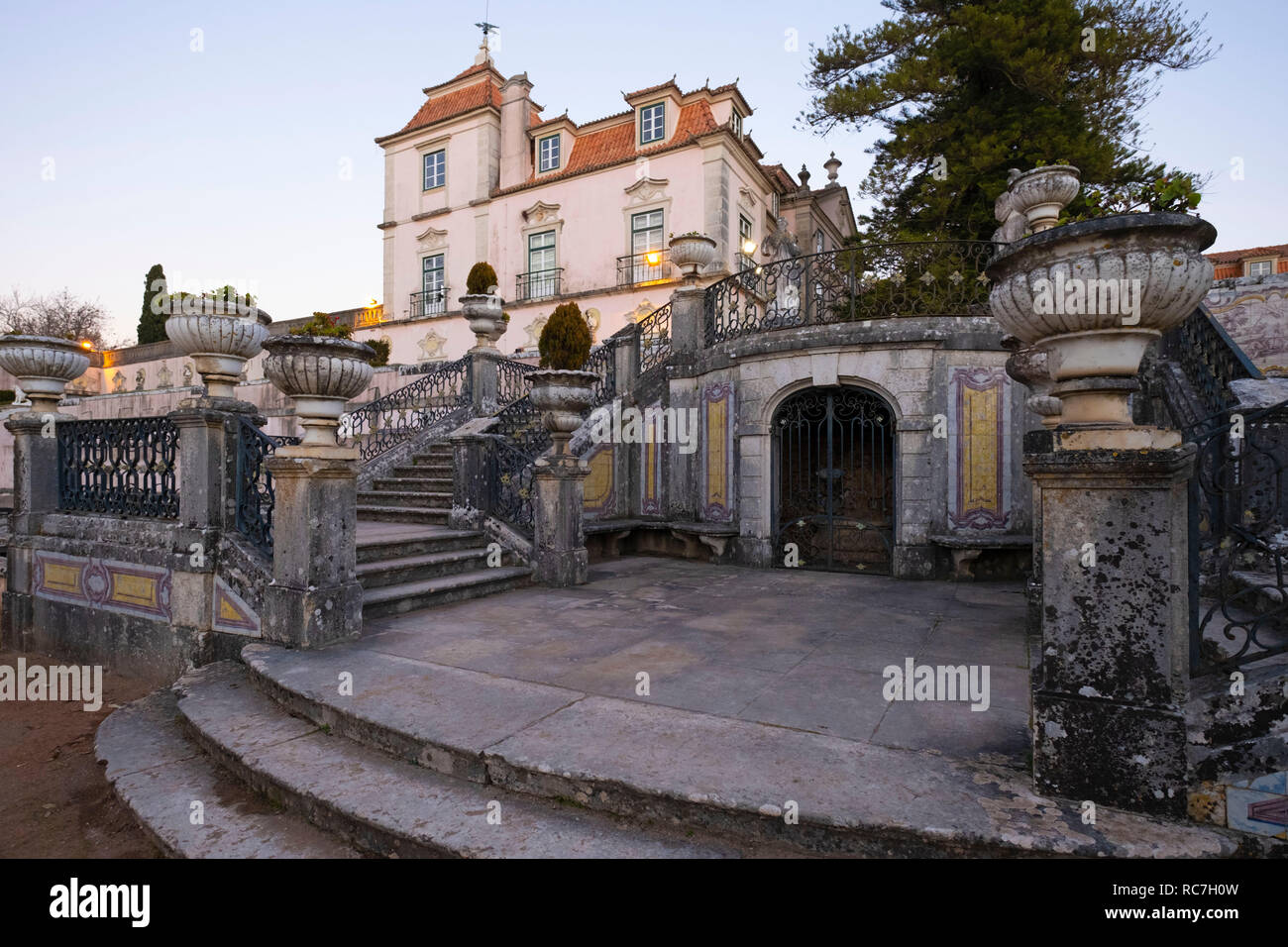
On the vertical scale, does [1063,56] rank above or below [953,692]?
above

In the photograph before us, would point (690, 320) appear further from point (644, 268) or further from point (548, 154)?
point (548, 154)

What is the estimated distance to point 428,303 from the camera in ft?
84.7

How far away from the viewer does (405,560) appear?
6.75 m

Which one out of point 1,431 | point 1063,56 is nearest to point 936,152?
point 1063,56

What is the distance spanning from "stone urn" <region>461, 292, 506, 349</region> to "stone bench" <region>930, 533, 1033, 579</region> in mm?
8099

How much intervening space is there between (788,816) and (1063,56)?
14.4 m

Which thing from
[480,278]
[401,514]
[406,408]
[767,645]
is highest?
[480,278]

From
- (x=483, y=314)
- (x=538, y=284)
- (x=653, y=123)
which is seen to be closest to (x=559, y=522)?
(x=483, y=314)

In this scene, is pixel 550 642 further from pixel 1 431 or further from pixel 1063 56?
pixel 1 431

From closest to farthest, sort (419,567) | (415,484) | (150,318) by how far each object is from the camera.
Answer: (419,567) → (415,484) → (150,318)

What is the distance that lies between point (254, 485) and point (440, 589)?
6.19 feet

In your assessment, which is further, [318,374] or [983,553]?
[983,553]

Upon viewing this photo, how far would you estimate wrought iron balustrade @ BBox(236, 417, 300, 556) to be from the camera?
553cm
